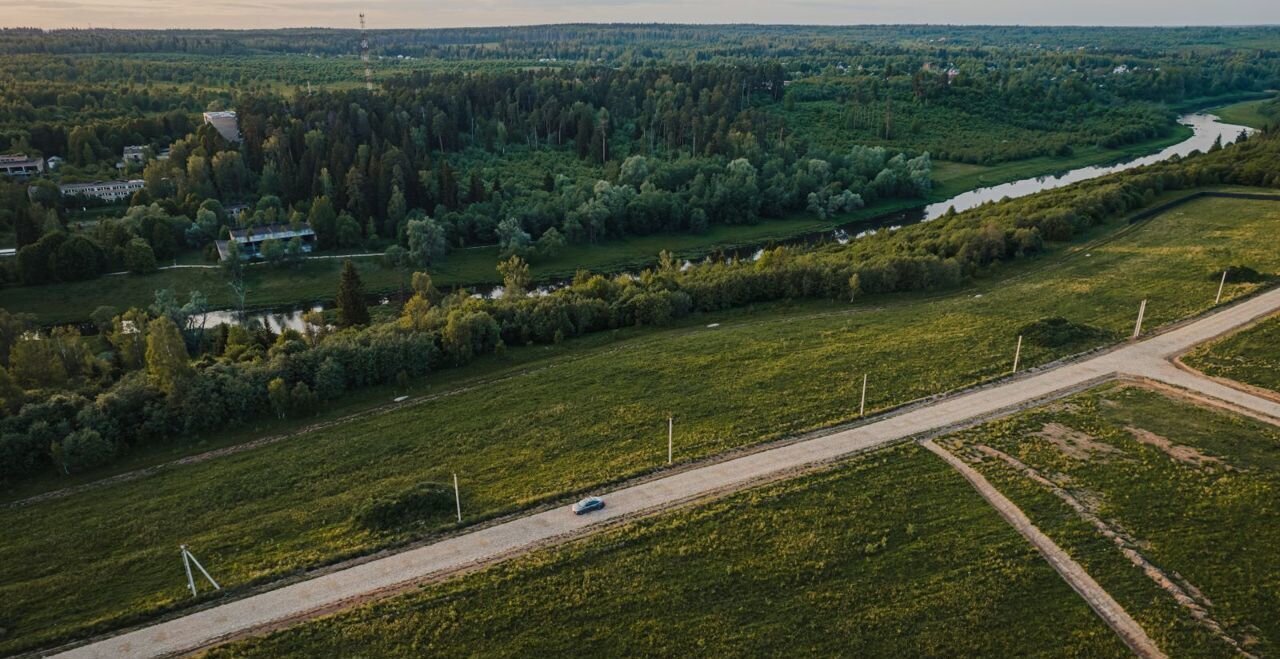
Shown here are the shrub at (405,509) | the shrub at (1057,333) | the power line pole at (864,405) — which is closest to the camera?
the shrub at (405,509)

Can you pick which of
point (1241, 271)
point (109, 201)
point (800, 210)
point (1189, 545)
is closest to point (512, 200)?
point (800, 210)

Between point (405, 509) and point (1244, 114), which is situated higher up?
point (1244, 114)

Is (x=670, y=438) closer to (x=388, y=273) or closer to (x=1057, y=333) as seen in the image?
(x=1057, y=333)

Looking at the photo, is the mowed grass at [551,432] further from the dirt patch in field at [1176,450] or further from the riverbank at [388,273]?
the riverbank at [388,273]

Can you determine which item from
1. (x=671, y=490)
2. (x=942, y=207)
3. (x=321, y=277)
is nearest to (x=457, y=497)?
(x=671, y=490)

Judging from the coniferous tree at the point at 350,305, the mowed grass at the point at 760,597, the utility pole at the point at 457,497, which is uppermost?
the coniferous tree at the point at 350,305

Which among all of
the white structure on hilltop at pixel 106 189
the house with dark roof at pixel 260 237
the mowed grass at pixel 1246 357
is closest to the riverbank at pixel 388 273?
the house with dark roof at pixel 260 237
